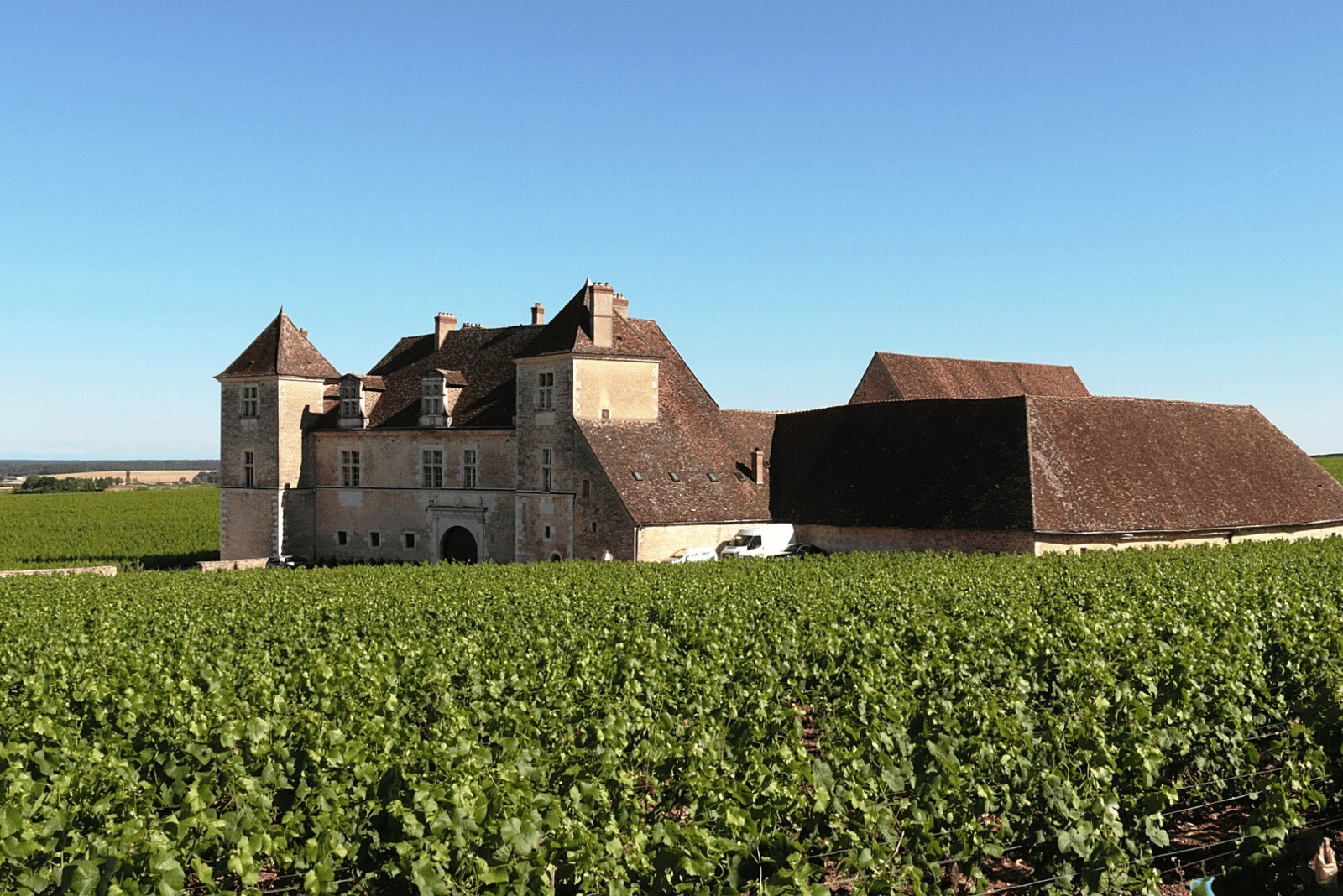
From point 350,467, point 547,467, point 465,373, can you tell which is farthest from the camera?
point 350,467

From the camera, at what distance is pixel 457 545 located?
115 feet

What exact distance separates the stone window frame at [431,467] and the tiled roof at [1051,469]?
1068cm

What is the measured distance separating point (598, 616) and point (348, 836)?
8762 millimetres

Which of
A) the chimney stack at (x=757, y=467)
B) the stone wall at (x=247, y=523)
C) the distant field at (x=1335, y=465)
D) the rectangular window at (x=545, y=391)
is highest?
the rectangular window at (x=545, y=391)

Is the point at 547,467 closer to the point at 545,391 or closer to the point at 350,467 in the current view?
the point at 545,391

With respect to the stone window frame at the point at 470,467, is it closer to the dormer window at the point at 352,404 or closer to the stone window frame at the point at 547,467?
the stone window frame at the point at 547,467

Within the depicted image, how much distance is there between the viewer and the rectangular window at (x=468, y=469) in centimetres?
3425

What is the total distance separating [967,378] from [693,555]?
62.5ft

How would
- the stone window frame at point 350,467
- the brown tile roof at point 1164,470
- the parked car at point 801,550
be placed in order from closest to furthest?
the brown tile roof at point 1164,470 < the parked car at point 801,550 < the stone window frame at point 350,467

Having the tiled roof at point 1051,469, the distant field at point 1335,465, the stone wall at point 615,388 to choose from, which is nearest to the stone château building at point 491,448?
the stone wall at point 615,388

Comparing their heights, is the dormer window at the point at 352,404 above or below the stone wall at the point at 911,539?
above

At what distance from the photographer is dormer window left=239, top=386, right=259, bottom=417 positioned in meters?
36.9

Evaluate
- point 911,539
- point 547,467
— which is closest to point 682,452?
point 547,467

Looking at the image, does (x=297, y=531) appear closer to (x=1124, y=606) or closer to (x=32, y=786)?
(x=1124, y=606)
